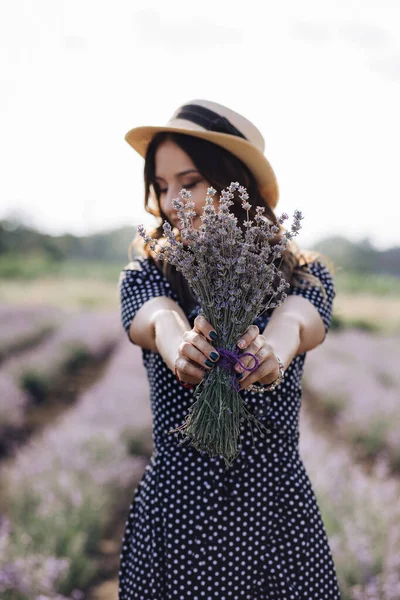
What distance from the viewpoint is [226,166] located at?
1.76m

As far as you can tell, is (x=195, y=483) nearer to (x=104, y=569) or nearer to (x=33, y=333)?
(x=104, y=569)

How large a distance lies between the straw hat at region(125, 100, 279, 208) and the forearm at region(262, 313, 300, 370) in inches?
20.4

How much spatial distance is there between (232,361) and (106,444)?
3794mm

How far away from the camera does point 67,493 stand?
4.04 meters

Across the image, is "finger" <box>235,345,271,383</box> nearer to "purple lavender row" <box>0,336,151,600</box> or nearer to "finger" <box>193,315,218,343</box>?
"finger" <box>193,315,218,343</box>

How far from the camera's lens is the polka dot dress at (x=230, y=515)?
5.12 ft

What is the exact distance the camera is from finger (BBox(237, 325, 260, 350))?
1.28 m

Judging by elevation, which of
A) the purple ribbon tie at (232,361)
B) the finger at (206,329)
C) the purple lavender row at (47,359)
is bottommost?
the purple ribbon tie at (232,361)

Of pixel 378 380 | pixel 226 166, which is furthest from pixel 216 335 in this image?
pixel 378 380

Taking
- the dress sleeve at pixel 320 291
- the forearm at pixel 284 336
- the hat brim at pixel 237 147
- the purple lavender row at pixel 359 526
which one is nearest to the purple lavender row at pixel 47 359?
the purple lavender row at pixel 359 526

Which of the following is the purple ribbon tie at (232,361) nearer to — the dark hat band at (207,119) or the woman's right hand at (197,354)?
the woman's right hand at (197,354)

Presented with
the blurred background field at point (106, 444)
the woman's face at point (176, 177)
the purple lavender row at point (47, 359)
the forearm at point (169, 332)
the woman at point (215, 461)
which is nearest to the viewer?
the forearm at point (169, 332)

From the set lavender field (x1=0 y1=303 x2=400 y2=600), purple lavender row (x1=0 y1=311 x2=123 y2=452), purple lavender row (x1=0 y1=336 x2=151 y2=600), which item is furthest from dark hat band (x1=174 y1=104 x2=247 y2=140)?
purple lavender row (x1=0 y1=311 x2=123 y2=452)

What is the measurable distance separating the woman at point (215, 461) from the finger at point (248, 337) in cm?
15
